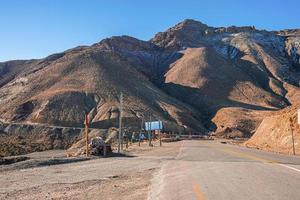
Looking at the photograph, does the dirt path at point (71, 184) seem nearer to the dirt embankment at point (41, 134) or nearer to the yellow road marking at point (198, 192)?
the yellow road marking at point (198, 192)

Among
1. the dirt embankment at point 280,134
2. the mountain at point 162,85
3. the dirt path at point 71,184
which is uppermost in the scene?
the mountain at point 162,85

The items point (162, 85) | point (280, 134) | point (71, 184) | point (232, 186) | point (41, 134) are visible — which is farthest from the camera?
point (162, 85)

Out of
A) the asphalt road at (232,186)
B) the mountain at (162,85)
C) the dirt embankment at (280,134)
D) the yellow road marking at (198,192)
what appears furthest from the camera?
the mountain at (162,85)

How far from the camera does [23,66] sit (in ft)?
532

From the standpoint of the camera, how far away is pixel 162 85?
15425 cm

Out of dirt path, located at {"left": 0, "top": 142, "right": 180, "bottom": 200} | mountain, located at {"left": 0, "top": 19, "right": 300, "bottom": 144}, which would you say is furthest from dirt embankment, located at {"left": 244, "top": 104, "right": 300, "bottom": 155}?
mountain, located at {"left": 0, "top": 19, "right": 300, "bottom": 144}

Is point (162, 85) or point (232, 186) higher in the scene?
point (162, 85)

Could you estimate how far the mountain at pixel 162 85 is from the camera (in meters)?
103

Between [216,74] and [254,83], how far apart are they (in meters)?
12.3

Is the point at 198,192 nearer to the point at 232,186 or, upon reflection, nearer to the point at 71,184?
the point at 232,186

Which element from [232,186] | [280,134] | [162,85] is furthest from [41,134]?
[232,186]

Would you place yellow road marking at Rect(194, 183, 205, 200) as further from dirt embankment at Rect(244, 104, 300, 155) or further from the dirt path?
dirt embankment at Rect(244, 104, 300, 155)

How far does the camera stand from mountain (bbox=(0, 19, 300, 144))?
338ft

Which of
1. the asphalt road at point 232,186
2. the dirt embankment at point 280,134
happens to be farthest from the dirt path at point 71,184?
the dirt embankment at point 280,134
